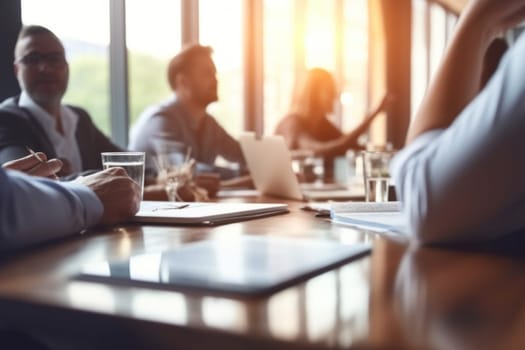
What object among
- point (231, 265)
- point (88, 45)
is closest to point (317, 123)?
point (88, 45)

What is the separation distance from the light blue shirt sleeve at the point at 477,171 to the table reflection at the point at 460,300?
4cm

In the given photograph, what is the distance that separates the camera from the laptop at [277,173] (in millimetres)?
2018

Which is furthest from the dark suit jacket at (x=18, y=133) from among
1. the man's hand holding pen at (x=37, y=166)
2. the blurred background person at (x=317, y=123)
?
the blurred background person at (x=317, y=123)

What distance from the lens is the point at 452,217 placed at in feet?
2.81

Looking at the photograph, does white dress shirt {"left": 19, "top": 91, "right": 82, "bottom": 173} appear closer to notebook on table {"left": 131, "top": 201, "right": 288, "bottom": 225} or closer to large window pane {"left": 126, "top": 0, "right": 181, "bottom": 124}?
notebook on table {"left": 131, "top": 201, "right": 288, "bottom": 225}

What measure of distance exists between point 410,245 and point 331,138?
4583 mm

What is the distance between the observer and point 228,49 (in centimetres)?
522

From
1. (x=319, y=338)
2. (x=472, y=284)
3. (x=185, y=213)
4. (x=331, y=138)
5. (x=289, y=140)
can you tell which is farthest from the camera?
(x=331, y=138)

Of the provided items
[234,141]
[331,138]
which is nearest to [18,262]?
[234,141]

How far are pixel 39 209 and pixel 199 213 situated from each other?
0.44m

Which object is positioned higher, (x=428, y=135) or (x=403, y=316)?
(x=428, y=135)

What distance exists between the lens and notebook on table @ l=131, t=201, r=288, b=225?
4.13ft

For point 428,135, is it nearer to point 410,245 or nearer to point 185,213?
point 410,245

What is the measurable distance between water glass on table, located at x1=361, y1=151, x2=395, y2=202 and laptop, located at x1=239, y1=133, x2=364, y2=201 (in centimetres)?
25
